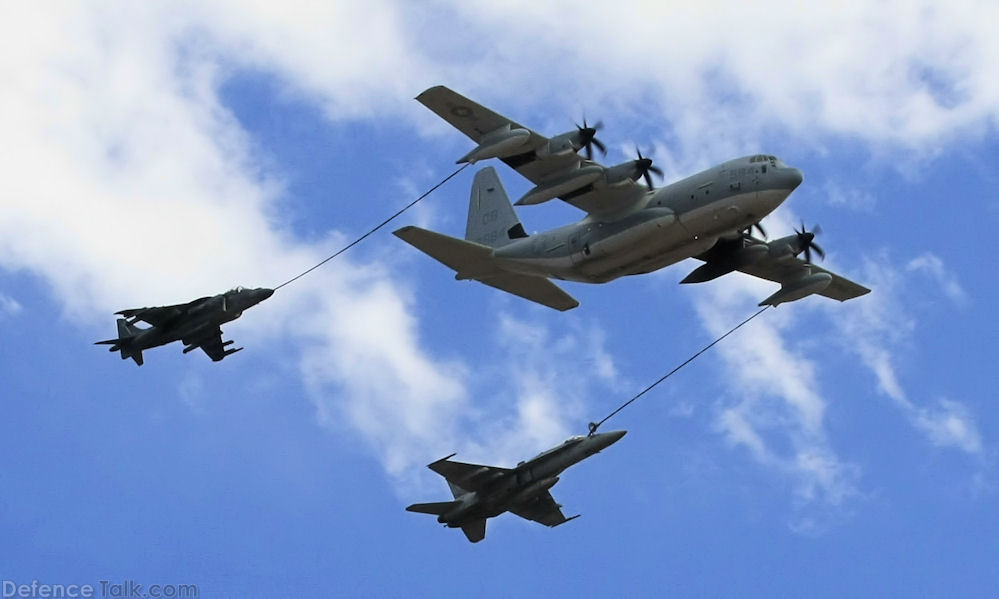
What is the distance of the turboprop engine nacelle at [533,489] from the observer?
2233 inches

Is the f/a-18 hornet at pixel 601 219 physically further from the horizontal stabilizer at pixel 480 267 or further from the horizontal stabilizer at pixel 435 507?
the horizontal stabilizer at pixel 435 507

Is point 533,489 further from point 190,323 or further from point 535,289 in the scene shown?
point 190,323

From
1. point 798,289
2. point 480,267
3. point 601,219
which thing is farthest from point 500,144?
point 798,289

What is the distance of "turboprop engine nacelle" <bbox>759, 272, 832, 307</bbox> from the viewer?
55312mm

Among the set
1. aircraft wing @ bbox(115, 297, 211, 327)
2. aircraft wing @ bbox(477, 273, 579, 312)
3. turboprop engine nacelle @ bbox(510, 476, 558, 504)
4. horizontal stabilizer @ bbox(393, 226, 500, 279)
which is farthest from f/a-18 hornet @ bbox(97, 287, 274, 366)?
turboprop engine nacelle @ bbox(510, 476, 558, 504)

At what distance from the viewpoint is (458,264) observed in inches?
2069

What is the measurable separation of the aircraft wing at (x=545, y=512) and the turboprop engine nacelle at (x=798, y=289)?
12.1m

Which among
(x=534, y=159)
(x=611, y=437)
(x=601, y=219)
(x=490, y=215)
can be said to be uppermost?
(x=490, y=215)

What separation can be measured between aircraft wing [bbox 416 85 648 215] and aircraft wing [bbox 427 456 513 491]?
11.5m

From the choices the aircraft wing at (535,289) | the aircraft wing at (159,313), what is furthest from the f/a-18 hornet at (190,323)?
the aircraft wing at (535,289)

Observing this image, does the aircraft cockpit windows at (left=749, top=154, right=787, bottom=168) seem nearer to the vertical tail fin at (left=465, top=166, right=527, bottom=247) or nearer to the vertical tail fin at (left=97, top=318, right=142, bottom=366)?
the vertical tail fin at (left=465, top=166, right=527, bottom=247)

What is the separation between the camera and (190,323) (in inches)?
2044

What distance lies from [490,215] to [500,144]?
8169 millimetres

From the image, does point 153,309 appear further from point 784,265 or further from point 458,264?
point 784,265
